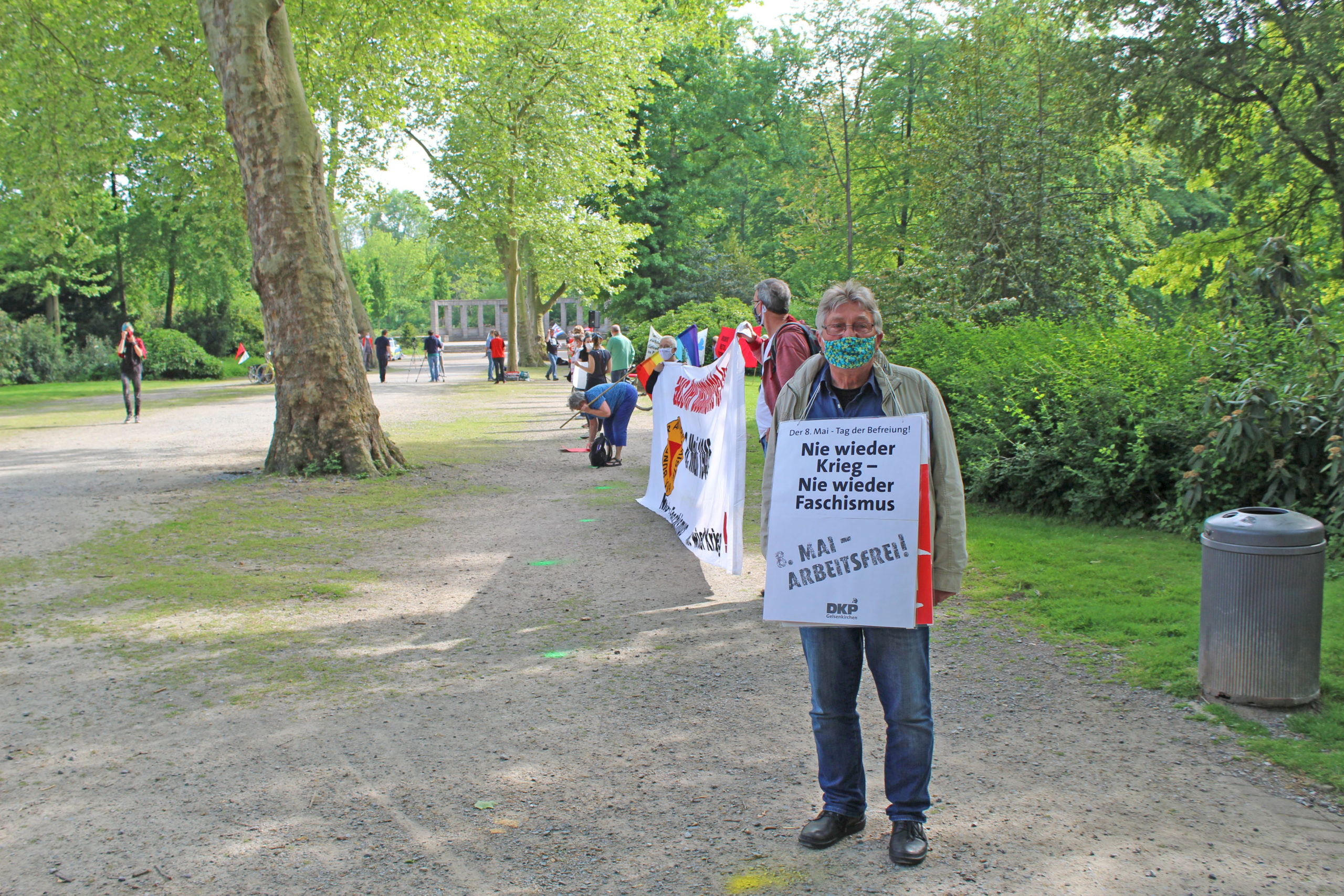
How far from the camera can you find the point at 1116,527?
29.2ft

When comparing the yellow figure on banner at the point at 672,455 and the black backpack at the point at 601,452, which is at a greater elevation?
the yellow figure on banner at the point at 672,455

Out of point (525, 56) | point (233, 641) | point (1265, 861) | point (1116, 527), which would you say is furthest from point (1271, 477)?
point (525, 56)

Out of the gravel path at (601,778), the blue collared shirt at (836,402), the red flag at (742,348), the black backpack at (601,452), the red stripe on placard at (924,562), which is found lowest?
the gravel path at (601,778)

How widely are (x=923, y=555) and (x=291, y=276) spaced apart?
11.1 metres

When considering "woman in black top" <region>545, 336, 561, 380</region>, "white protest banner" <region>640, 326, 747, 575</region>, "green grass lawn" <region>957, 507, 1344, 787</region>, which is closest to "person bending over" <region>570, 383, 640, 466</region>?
"white protest banner" <region>640, 326, 747, 575</region>

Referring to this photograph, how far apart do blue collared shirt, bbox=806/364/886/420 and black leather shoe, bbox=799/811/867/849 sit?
1.38 meters

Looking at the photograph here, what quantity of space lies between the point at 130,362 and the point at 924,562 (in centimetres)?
2086

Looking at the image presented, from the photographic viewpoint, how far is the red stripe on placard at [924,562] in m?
3.44

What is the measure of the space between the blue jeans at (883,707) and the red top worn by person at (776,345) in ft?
8.01

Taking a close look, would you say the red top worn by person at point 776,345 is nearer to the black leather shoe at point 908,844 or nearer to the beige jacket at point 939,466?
the beige jacket at point 939,466

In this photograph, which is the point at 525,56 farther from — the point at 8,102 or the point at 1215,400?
the point at 1215,400

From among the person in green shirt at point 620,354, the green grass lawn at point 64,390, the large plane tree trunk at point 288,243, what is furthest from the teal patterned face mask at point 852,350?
the green grass lawn at point 64,390

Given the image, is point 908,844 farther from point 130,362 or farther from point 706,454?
point 130,362

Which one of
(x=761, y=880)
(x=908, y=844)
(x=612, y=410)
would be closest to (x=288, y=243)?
(x=612, y=410)
